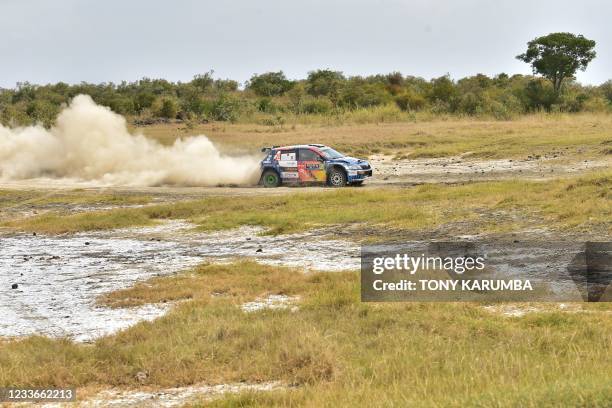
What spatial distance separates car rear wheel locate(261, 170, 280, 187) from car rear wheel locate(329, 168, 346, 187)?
7.67ft

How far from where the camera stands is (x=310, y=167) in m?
30.4

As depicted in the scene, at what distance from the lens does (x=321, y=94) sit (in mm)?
80250

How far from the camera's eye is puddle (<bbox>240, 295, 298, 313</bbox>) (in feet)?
37.7

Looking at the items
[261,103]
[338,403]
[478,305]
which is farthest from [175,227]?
[261,103]

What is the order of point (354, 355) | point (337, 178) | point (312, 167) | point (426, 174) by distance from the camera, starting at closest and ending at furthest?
point (354, 355) < point (337, 178) < point (312, 167) < point (426, 174)

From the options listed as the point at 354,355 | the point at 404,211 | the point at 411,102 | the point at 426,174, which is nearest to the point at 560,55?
the point at 411,102

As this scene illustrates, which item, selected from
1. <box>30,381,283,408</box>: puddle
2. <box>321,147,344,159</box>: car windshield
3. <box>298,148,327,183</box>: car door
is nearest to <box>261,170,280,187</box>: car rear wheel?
<box>298,148,327,183</box>: car door

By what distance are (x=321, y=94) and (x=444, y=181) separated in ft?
171

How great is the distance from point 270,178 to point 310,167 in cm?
196

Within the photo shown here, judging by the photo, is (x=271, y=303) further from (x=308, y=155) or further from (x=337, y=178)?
(x=308, y=155)

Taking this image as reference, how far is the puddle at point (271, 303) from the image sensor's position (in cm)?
1149

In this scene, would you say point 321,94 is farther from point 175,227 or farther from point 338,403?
point 338,403
